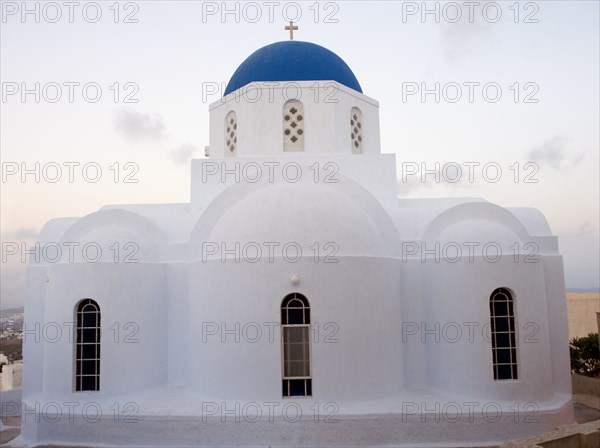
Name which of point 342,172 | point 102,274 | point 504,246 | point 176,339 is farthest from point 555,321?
point 102,274

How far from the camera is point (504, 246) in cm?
1162

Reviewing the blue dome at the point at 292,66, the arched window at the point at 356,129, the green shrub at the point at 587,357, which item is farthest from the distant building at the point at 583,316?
the blue dome at the point at 292,66

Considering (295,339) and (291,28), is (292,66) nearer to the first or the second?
(291,28)

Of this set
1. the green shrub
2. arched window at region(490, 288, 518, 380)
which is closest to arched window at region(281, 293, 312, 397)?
arched window at region(490, 288, 518, 380)

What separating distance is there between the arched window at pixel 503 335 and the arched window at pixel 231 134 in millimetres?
7947

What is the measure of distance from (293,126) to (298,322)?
19.5 feet

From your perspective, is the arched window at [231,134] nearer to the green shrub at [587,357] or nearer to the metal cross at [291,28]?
the metal cross at [291,28]

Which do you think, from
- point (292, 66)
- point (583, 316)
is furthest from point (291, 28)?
point (583, 316)

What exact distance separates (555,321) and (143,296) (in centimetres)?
974

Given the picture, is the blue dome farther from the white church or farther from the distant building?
the distant building

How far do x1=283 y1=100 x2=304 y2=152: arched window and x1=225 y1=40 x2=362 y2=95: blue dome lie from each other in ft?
2.74

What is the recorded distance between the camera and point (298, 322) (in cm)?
1078

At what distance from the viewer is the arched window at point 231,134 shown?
587 inches

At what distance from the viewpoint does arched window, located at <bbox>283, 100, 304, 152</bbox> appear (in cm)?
1431
